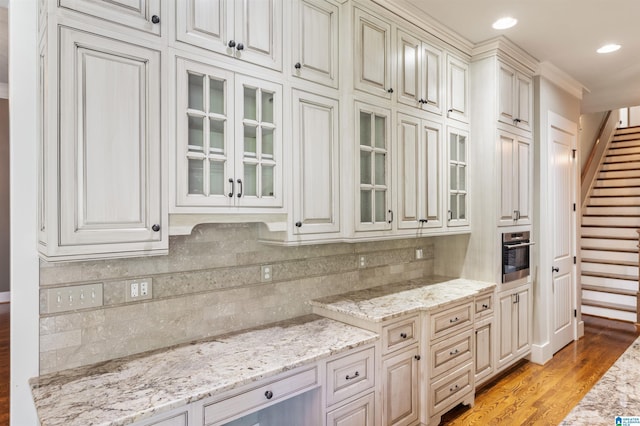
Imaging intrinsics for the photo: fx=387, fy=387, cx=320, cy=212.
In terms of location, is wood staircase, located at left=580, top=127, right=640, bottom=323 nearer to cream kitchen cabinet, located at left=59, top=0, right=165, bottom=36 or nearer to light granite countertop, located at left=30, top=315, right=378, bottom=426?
light granite countertop, located at left=30, top=315, right=378, bottom=426

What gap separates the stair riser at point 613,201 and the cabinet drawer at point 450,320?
4.83 m

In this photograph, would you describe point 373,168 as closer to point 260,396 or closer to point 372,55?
point 372,55

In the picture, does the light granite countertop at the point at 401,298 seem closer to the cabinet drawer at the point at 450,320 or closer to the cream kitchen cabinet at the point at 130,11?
the cabinet drawer at the point at 450,320

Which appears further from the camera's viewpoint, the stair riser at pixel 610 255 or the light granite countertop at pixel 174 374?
the stair riser at pixel 610 255

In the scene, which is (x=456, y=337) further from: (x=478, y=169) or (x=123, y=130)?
(x=123, y=130)

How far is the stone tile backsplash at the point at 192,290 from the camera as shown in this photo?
1.72 m

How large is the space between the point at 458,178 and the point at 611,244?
13.7 ft

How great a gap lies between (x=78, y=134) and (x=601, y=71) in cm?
478

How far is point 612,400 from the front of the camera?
3.97 ft

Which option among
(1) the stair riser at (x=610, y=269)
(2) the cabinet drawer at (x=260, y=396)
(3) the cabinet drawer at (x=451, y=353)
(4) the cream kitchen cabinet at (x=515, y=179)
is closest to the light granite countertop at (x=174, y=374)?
(2) the cabinet drawer at (x=260, y=396)

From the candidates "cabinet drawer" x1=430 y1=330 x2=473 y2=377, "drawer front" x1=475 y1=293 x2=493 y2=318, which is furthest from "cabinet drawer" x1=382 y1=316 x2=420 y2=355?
"drawer front" x1=475 y1=293 x2=493 y2=318

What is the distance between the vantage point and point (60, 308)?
1690mm

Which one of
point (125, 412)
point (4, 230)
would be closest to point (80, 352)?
point (125, 412)

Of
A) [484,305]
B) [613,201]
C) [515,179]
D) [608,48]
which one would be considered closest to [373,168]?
[484,305]
